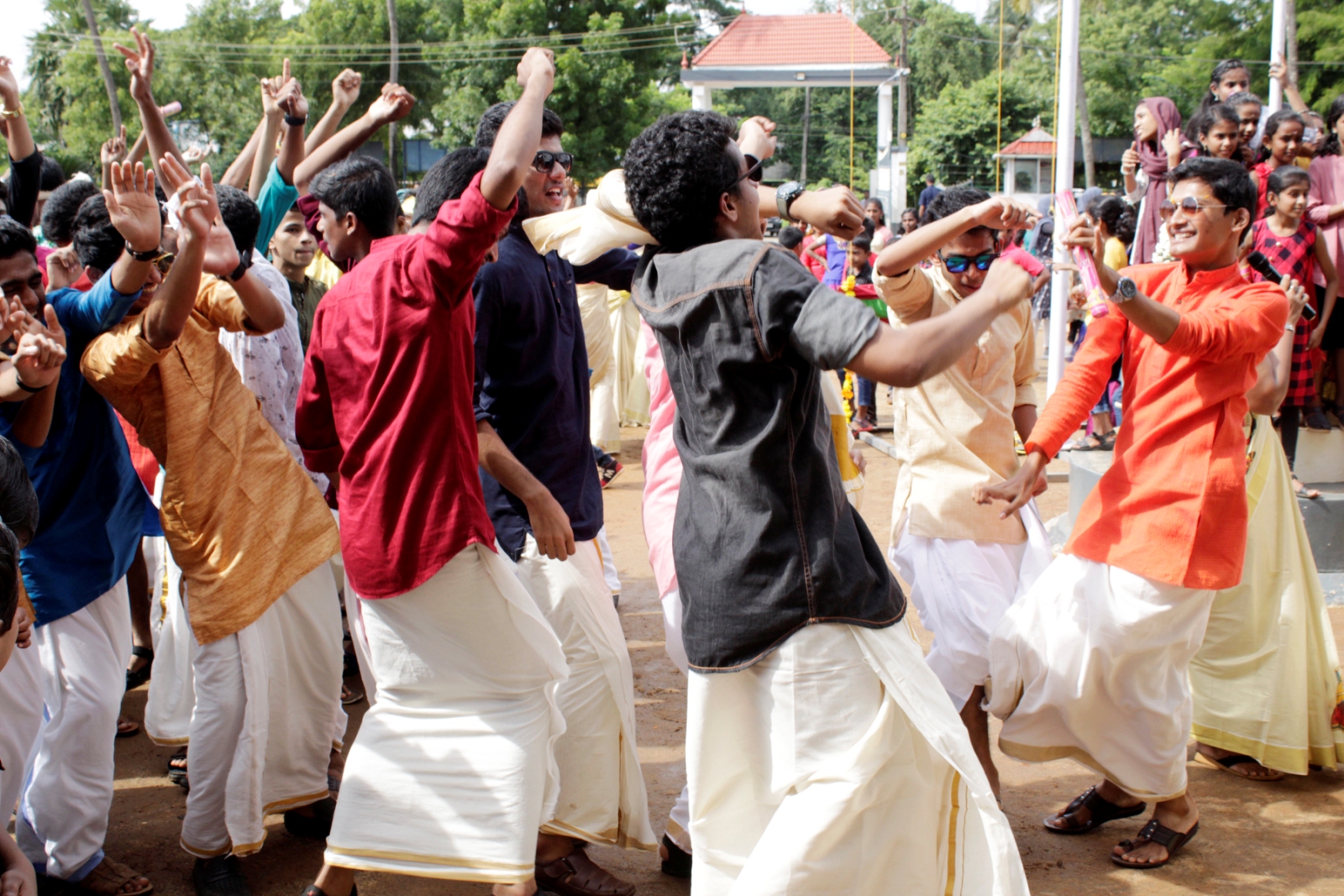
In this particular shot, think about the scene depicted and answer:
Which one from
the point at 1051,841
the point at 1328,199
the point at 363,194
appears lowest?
the point at 1051,841

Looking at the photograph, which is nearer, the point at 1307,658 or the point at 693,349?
the point at 693,349

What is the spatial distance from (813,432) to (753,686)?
56 centimetres

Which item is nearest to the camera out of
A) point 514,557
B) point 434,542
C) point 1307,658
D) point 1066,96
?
point 434,542

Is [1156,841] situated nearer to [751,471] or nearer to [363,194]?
[751,471]

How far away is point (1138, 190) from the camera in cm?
860

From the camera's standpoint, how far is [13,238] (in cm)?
312

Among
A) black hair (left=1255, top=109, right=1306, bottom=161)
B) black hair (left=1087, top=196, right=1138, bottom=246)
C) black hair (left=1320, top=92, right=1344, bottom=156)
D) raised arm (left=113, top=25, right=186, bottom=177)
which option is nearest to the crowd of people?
raised arm (left=113, top=25, right=186, bottom=177)

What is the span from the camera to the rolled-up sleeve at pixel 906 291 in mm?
3445

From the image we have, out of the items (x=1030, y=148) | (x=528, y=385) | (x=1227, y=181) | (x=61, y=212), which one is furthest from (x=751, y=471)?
(x=1030, y=148)

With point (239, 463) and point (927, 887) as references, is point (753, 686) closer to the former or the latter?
point (927, 887)

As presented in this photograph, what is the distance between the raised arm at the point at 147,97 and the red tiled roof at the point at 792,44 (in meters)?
26.8

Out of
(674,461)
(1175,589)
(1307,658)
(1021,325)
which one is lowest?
(1307,658)

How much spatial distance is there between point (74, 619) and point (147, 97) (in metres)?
2.41

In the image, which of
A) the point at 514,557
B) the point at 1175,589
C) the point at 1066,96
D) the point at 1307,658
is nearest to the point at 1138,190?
the point at 1066,96
